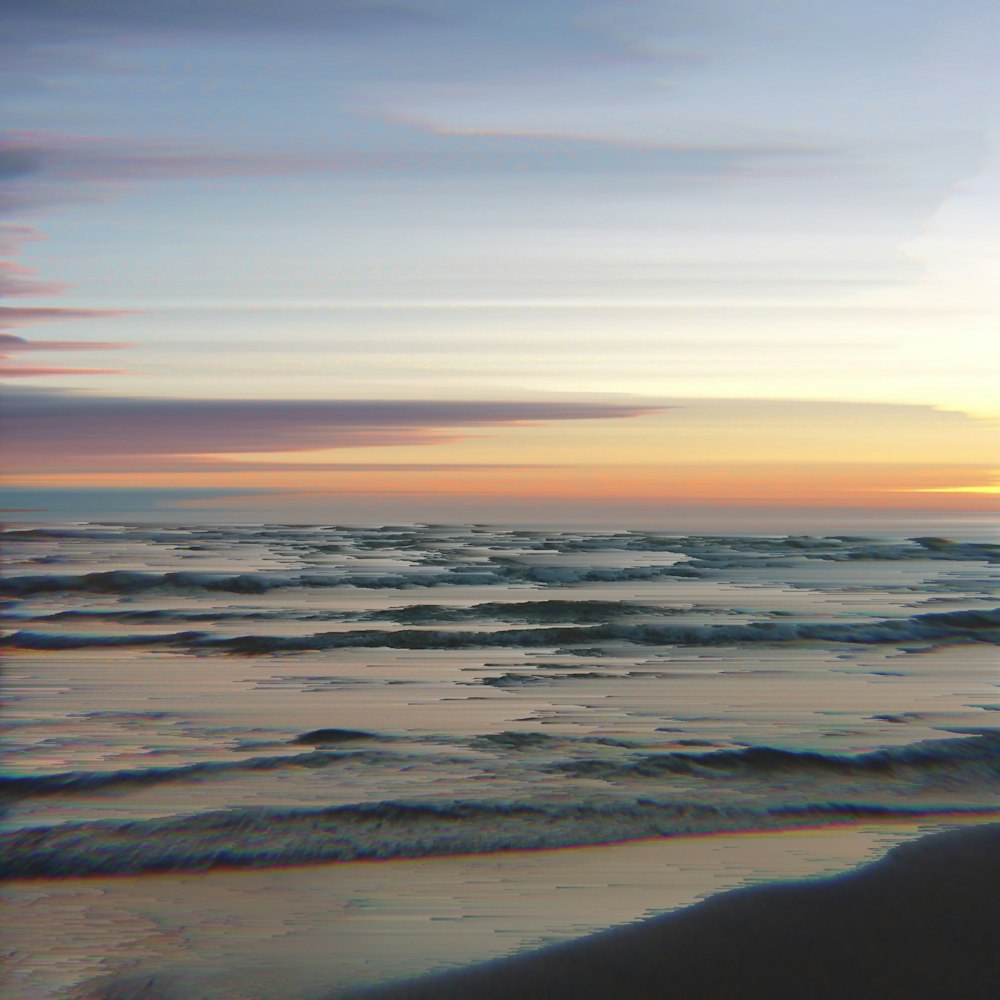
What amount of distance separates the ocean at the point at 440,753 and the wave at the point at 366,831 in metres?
0.02

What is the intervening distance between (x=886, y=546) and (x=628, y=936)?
49.1 metres

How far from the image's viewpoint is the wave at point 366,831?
6168mm

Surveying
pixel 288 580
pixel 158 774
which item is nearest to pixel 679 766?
pixel 158 774

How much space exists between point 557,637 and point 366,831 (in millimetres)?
10607

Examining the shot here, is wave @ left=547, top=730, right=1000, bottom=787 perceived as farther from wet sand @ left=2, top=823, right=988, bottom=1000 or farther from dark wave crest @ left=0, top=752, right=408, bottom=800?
dark wave crest @ left=0, top=752, right=408, bottom=800

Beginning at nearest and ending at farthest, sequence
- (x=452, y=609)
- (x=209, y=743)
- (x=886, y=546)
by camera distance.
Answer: (x=209, y=743)
(x=452, y=609)
(x=886, y=546)

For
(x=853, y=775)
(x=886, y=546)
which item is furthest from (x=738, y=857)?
(x=886, y=546)

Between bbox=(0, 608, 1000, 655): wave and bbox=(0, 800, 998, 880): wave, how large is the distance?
8.28 m

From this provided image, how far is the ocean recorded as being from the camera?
568cm

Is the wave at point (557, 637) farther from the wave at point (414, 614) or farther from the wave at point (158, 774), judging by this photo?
the wave at point (158, 774)

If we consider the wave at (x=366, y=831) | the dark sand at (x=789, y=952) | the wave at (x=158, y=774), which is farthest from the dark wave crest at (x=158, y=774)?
the dark sand at (x=789, y=952)

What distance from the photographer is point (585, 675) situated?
1326cm

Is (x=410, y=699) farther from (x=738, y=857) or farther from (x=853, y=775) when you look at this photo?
(x=738, y=857)

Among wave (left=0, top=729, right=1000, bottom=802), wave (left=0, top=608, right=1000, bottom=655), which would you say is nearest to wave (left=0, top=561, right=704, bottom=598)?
wave (left=0, top=608, right=1000, bottom=655)
